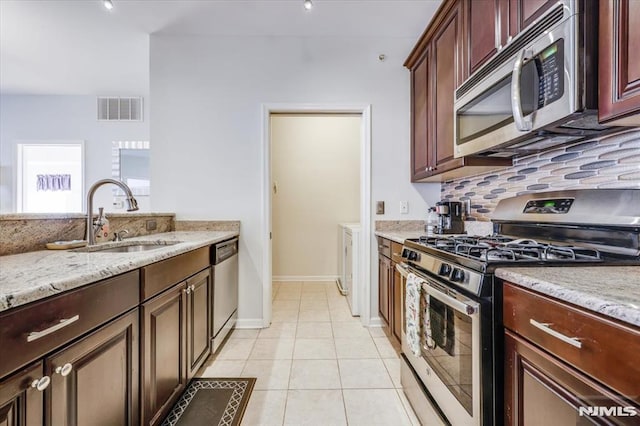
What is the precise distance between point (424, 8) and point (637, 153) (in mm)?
1883

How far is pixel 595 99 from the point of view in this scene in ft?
3.52

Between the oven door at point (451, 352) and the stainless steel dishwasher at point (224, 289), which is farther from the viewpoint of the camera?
the stainless steel dishwasher at point (224, 289)

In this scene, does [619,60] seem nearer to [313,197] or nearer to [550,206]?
[550,206]

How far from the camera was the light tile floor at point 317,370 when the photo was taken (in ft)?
5.29

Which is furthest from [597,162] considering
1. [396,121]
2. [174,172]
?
[174,172]

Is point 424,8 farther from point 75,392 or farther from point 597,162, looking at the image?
point 75,392

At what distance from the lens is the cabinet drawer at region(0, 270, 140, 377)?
2.32 feet

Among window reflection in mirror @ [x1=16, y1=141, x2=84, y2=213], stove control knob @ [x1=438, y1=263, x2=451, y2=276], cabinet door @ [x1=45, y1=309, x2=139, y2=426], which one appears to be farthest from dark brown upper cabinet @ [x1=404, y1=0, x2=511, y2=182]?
window reflection in mirror @ [x1=16, y1=141, x2=84, y2=213]

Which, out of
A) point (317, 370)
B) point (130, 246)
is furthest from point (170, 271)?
point (317, 370)

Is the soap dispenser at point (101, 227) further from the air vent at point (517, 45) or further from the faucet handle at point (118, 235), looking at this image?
the air vent at point (517, 45)

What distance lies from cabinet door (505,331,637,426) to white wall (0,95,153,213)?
445 centimetres

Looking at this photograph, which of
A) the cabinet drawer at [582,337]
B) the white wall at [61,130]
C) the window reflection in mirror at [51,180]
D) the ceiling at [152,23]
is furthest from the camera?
the window reflection in mirror at [51,180]

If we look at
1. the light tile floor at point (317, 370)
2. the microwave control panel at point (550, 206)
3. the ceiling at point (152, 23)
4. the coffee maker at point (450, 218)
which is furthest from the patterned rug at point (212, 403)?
the ceiling at point (152, 23)

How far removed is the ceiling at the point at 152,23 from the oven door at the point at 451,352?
85.2 inches
